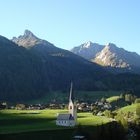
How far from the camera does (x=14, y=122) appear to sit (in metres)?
158

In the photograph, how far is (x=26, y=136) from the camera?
125938mm

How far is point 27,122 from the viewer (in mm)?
161625

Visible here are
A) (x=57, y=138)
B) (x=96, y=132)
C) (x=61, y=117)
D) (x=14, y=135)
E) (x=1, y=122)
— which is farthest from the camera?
(x=61, y=117)

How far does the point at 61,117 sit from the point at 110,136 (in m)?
32.5

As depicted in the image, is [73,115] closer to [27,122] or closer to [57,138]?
[27,122]

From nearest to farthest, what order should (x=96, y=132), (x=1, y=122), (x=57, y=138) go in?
1. (x=57, y=138)
2. (x=96, y=132)
3. (x=1, y=122)

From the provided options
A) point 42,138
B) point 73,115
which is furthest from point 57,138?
point 73,115

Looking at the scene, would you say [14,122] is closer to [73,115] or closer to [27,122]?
[27,122]

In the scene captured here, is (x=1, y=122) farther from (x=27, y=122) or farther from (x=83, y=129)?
(x=83, y=129)

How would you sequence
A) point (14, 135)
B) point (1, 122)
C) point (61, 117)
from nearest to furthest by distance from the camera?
point (14, 135)
point (1, 122)
point (61, 117)

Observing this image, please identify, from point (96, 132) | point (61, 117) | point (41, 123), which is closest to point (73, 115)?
point (61, 117)

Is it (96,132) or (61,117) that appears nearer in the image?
(96,132)

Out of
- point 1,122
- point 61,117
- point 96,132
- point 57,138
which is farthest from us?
point 61,117

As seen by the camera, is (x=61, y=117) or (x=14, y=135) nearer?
(x=14, y=135)
